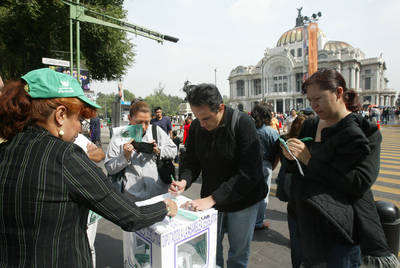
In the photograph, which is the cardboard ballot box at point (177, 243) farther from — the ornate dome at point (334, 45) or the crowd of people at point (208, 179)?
the ornate dome at point (334, 45)

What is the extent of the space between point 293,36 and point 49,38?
7633cm

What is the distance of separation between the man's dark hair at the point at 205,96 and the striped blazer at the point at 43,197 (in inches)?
36.7

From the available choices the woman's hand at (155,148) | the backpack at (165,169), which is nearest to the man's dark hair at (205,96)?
the woman's hand at (155,148)

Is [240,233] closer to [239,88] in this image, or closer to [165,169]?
[165,169]

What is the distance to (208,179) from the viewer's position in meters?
2.09

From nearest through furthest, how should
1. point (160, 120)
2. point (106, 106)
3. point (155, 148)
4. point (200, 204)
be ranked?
point (200, 204) < point (155, 148) < point (160, 120) < point (106, 106)

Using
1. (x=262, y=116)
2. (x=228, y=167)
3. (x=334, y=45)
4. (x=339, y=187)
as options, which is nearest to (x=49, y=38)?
(x=262, y=116)

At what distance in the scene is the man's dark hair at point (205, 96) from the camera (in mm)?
1794

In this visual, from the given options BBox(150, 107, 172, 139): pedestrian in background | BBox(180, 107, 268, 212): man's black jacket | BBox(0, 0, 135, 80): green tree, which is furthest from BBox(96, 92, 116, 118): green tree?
BBox(180, 107, 268, 212): man's black jacket

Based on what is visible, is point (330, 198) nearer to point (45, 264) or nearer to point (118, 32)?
point (45, 264)

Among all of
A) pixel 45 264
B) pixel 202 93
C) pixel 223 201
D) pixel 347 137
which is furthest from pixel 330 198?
pixel 45 264

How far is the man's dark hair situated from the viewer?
1.79m

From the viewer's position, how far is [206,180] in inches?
83.4

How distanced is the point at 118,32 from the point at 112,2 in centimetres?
197
